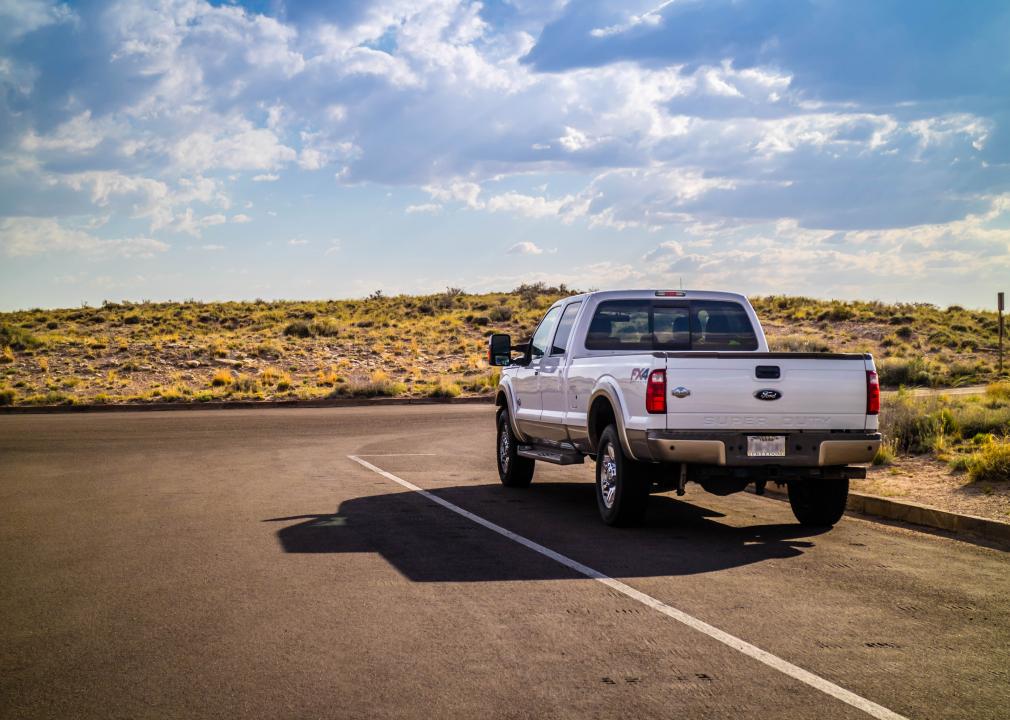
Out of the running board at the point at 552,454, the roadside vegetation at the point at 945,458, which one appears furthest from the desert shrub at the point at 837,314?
the running board at the point at 552,454

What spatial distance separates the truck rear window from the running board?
4.20 feet

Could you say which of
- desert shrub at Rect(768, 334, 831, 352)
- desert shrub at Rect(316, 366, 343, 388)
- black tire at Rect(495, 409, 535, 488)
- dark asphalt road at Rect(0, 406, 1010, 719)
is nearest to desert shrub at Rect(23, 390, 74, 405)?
desert shrub at Rect(316, 366, 343, 388)

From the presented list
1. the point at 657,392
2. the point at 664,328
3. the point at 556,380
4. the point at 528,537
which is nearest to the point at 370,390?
the point at 556,380

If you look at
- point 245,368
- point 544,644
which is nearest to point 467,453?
point 544,644

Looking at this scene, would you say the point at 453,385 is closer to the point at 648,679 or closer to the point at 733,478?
the point at 733,478

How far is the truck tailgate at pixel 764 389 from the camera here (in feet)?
31.3

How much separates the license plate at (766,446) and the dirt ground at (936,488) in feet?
8.05

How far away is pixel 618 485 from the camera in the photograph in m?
10.2

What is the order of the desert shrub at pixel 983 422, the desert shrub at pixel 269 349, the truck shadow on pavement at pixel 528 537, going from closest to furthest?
the truck shadow on pavement at pixel 528 537, the desert shrub at pixel 983 422, the desert shrub at pixel 269 349

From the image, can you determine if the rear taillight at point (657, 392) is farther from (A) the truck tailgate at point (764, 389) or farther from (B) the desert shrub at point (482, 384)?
(B) the desert shrub at point (482, 384)

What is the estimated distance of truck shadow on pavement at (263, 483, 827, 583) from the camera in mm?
8438

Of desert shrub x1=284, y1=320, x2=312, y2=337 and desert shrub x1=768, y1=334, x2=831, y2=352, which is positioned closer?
desert shrub x1=768, y1=334, x2=831, y2=352

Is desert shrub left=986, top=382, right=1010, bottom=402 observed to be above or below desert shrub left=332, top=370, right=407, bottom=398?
above

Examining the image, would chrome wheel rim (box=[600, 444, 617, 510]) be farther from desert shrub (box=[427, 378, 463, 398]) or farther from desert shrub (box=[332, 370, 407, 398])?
desert shrub (box=[332, 370, 407, 398])
